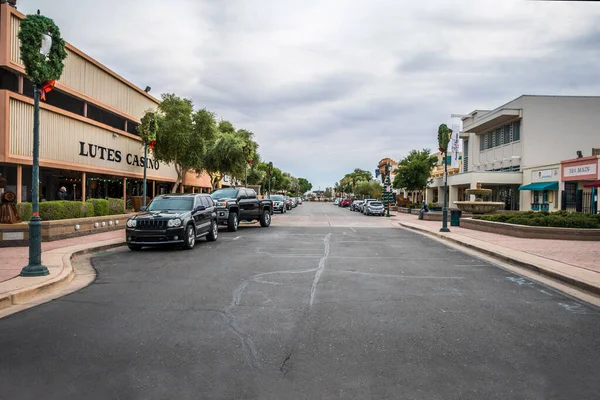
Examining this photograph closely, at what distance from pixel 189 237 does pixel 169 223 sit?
873 mm

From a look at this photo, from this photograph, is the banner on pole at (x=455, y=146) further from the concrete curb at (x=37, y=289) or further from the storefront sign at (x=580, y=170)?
the concrete curb at (x=37, y=289)

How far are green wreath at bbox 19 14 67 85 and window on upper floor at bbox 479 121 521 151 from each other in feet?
139

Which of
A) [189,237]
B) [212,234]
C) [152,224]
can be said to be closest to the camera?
[152,224]

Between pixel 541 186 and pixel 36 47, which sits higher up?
pixel 36 47

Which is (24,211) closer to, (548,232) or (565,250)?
(565,250)

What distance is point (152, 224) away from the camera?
1383cm

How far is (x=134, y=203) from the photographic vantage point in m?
31.5

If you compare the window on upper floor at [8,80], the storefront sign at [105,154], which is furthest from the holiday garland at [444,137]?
the window on upper floor at [8,80]

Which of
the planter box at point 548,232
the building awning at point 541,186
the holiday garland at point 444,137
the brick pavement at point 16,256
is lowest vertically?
the brick pavement at point 16,256

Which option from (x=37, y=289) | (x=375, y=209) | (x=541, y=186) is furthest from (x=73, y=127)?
(x=541, y=186)

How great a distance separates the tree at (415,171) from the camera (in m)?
52.2

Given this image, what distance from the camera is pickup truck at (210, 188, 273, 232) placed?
21047 millimetres

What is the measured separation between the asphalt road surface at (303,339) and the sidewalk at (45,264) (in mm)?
665

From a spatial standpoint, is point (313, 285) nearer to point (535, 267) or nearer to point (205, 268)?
point (205, 268)
